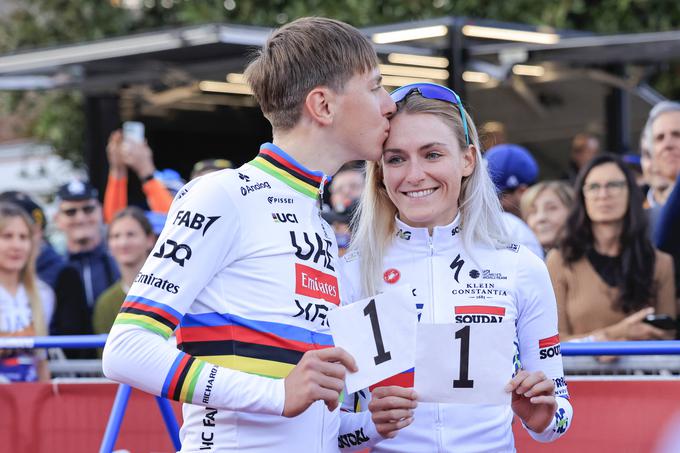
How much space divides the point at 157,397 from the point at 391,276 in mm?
1734

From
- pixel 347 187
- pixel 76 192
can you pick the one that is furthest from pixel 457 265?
pixel 76 192

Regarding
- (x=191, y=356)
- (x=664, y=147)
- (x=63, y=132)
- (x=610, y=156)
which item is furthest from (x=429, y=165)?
(x=63, y=132)

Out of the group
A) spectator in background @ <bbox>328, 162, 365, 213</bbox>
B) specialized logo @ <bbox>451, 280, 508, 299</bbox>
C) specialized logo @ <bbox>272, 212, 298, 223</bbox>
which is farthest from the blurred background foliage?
specialized logo @ <bbox>272, 212, 298, 223</bbox>

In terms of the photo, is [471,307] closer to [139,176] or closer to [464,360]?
[464,360]

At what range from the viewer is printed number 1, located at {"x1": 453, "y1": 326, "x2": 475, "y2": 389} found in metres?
2.71

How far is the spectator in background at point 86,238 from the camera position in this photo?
7092 mm

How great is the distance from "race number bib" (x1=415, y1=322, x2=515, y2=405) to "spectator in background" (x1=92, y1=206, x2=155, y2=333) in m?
3.74

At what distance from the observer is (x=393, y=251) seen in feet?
10.3

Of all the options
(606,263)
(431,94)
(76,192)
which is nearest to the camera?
(431,94)

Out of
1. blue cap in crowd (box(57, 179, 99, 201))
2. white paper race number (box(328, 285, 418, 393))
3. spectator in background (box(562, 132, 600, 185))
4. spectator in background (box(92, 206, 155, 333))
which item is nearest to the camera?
white paper race number (box(328, 285, 418, 393))

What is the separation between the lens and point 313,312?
2668 millimetres

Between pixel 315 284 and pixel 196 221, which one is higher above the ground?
pixel 196 221

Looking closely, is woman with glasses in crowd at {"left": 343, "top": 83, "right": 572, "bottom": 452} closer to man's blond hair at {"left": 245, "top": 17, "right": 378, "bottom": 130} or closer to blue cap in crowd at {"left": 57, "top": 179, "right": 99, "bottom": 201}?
man's blond hair at {"left": 245, "top": 17, "right": 378, "bottom": 130}

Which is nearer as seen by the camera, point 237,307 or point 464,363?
point 237,307
